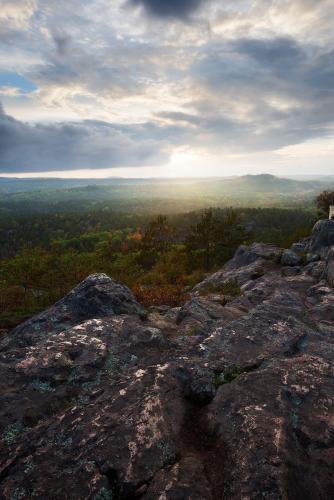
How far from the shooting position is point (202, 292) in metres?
28.3

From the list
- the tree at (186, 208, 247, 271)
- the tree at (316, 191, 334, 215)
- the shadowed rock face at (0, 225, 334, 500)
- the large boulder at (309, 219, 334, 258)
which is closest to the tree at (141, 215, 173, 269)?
the tree at (186, 208, 247, 271)

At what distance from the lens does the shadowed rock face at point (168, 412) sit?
19.7ft

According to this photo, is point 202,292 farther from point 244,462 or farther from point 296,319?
point 244,462

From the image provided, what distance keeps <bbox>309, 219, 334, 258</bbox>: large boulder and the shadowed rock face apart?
21.5 m

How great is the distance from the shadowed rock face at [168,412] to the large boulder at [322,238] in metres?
21.5

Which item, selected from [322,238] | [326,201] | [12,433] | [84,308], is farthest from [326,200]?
[12,433]

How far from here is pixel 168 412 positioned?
7859mm

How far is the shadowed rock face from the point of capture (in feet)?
19.7

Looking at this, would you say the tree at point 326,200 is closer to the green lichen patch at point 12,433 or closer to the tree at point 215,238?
the tree at point 215,238

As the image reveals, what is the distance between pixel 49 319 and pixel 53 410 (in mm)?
6710

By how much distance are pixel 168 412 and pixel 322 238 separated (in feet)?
104

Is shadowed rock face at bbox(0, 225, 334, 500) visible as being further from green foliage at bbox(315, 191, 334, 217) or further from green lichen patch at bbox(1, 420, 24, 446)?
green foliage at bbox(315, 191, 334, 217)

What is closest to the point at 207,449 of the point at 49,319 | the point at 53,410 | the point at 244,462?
the point at 244,462

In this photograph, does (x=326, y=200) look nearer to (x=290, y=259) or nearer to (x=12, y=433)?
(x=290, y=259)
